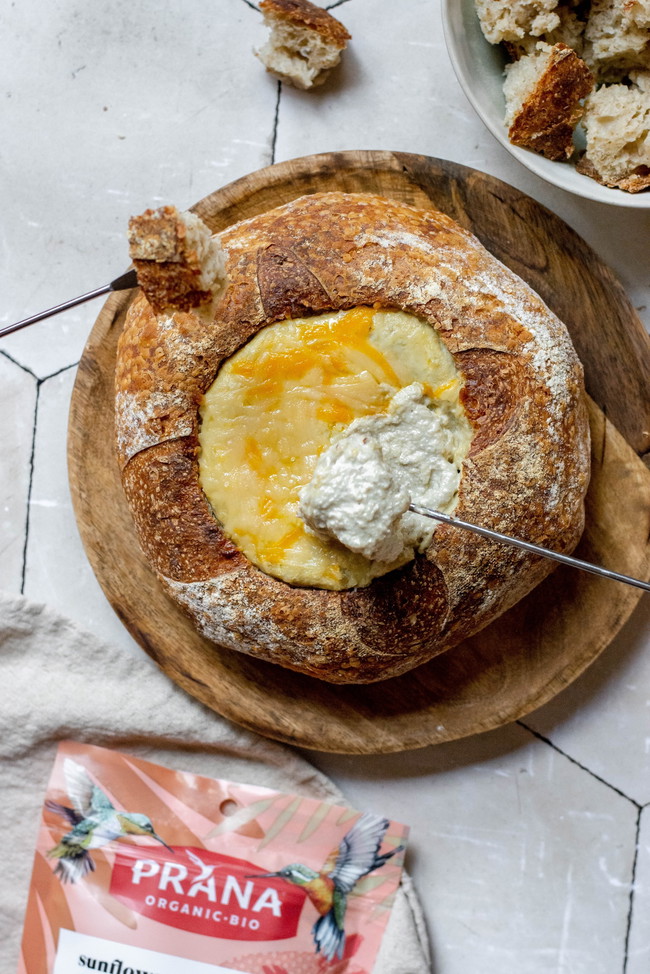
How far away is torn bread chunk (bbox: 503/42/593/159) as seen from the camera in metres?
1.46

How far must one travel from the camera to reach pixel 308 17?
64.4 inches

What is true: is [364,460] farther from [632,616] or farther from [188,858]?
[188,858]

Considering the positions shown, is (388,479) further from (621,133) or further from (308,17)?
(308,17)

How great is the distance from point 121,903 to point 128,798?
21 centimetres

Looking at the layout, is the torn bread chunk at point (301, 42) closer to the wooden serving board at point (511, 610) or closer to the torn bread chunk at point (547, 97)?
the wooden serving board at point (511, 610)

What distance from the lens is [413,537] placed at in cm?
137

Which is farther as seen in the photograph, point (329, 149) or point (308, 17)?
point (329, 149)

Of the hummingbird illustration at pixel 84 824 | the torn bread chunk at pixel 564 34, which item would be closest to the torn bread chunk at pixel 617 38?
the torn bread chunk at pixel 564 34

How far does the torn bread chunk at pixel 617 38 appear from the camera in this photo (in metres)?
1.43

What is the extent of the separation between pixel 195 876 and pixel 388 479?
3.31 feet

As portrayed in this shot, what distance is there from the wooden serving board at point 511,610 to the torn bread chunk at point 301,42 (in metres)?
0.21

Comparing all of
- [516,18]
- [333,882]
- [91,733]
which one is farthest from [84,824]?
[516,18]

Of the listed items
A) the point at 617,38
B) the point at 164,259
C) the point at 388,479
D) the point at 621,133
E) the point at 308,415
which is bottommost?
the point at 388,479

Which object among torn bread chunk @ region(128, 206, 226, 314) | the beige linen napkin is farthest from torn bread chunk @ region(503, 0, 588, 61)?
the beige linen napkin
